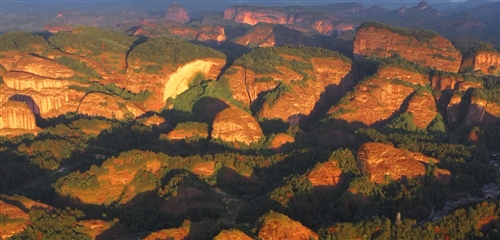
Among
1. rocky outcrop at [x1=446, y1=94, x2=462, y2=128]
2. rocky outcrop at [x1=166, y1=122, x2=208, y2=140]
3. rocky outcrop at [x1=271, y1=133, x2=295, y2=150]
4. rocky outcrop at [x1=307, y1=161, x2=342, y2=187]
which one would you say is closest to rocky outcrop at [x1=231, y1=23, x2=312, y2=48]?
rocky outcrop at [x1=446, y1=94, x2=462, y2=128]

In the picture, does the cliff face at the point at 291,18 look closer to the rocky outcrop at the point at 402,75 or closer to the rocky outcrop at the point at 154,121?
the rocky outcrop at the point at 402,75

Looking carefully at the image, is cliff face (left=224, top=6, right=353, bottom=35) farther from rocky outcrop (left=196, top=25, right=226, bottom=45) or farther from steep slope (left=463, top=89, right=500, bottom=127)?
steep slope (left=463, top=89, right=500, bottom=127)

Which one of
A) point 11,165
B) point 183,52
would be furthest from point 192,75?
point 11,165

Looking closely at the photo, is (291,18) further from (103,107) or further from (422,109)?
(103,107)

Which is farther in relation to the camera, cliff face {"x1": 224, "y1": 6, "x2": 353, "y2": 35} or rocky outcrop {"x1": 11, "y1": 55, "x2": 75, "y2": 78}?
cliff face {"x1": 224, "y1": 6, "x2": 353, "y2": 35}

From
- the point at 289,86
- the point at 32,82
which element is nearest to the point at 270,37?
the point at 289,86

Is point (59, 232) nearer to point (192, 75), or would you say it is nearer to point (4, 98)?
point (4, 98)
